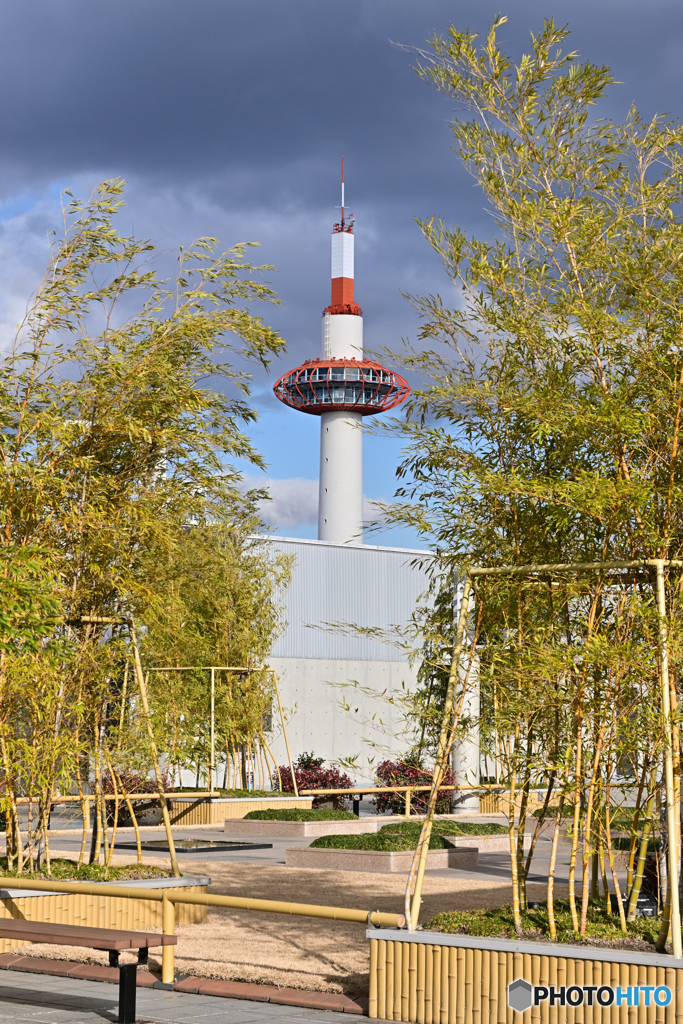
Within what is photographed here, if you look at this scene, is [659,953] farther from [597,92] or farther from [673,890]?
[597,92]

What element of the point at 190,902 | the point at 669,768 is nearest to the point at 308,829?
the point at 190,902

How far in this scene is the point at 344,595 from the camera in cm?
2703

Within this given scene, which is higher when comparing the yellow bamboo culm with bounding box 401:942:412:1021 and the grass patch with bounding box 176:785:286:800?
the yellow bamboo culm with bounding box 401:942:412:1021

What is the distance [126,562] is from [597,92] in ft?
13.9

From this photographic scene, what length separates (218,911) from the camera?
8.98 metres

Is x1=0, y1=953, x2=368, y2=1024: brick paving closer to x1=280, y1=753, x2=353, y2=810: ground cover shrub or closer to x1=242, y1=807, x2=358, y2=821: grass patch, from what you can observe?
x1=242, y1=807, x2=358, y2=821: grass patch

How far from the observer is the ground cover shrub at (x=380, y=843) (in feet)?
40.8

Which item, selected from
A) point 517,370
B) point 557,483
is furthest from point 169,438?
point 557,483

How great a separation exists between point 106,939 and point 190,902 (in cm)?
66

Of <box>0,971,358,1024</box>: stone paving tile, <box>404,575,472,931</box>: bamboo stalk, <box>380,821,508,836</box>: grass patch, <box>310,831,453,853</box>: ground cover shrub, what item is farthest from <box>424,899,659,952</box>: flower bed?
<box>380,821,508,836</box>: grass patch

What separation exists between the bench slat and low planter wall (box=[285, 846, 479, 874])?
645 centimetres

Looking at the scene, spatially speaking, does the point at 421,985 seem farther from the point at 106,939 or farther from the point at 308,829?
the point at 308,829

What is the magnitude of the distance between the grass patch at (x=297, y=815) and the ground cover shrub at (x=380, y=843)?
3.37 meters

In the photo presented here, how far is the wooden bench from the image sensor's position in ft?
17.9
